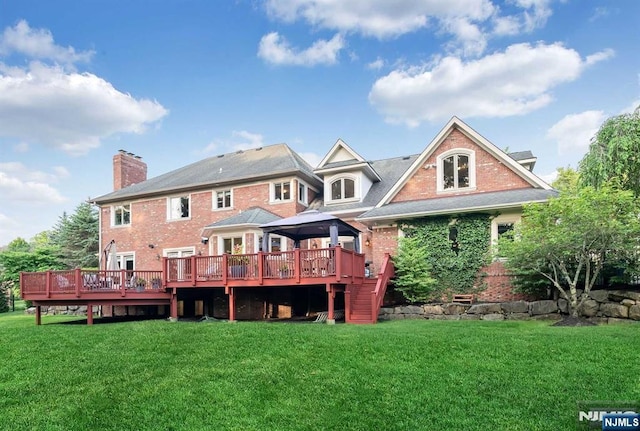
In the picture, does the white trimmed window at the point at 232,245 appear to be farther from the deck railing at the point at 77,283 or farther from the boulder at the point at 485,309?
the boulder at the point at 485,309

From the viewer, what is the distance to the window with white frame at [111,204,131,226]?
2384cm

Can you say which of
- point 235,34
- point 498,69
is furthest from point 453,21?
point 235,34

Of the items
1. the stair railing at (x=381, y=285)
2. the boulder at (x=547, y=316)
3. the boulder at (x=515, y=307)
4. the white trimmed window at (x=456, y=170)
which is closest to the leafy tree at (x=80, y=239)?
the stair railing at (x=381, y=285)

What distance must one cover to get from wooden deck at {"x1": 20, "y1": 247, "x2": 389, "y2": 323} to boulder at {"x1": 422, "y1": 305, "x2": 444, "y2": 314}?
5.38 feet

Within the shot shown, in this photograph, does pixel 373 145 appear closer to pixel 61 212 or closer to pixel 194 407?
pixel 194 407

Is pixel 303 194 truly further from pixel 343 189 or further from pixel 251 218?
pixel 251 218

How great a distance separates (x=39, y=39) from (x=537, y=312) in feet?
73.3

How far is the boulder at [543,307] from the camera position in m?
12.8

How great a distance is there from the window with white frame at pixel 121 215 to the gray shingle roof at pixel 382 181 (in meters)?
11.6

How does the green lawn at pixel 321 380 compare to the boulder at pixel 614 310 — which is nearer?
the green lawn at pixel 321 380

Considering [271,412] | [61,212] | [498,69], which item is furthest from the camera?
[61,212]

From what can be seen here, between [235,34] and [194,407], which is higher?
[235,34]

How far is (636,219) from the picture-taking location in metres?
11.2

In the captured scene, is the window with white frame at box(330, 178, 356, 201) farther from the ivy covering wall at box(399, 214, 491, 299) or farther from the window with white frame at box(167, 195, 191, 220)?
the window with white frame at box(167, 195, 191, 220)
